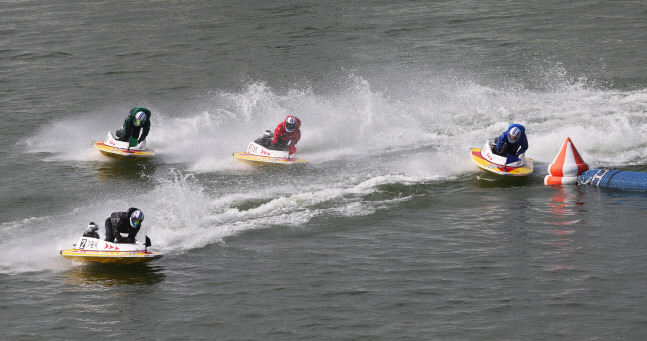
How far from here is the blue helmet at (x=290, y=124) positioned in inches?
1182

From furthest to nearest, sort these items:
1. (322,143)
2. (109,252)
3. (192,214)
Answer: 1. (322,143)
2. (192,214)
3. (109,252)

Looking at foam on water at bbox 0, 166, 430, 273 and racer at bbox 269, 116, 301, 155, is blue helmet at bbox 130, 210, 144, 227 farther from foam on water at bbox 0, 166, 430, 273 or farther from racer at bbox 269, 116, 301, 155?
racer at bbox 269, 116, 301, 155

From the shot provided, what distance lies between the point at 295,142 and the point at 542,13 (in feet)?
81.1

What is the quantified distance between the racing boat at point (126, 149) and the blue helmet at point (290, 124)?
5.40 meters

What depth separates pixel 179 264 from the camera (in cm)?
2177

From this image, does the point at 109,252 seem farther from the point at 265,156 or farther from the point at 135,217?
the point at 265,156

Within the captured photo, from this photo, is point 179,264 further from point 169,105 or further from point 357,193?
point 169,105

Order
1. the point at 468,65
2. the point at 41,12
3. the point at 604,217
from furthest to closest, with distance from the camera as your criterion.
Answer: the point at 41,12 → the point at 468,65 → the point at 604,217

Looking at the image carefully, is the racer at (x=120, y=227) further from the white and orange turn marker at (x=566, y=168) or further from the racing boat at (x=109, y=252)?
the white and orange turn marker at (x=566, y=168)

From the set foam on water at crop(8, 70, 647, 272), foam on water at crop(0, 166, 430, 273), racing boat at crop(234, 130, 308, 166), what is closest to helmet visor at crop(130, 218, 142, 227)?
foam on water at crop(0, 166, 430, 273)

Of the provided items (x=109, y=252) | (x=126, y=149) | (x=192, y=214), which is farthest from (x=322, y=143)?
(x=109, y=252)

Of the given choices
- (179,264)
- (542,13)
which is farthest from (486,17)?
(179,264)

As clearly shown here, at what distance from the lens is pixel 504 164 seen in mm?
27562

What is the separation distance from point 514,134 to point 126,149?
14.3 meters
